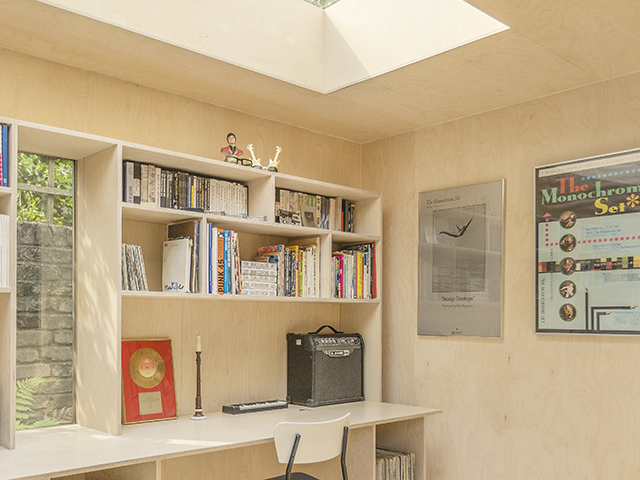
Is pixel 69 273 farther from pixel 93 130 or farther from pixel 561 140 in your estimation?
pixel 561 140

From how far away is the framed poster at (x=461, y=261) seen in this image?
10.5ft

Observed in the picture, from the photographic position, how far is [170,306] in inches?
118

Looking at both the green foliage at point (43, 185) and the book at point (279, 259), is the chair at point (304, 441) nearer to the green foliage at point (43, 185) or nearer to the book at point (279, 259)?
the book at point (279, 259)

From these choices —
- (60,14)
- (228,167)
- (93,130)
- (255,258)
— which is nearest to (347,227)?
(255,258)

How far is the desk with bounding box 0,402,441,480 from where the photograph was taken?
202cm

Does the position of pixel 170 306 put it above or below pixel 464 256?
below

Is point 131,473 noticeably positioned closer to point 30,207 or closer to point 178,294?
point 178,294

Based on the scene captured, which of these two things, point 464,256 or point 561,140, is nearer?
point 561,140

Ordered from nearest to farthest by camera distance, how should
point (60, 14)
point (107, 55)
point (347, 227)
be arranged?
point (60, 14) → point (107, 55) → point (347, 227)

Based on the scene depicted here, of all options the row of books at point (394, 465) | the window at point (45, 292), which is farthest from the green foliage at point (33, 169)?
the row of books at point (394, 465)

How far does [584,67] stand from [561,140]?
1.33 ft

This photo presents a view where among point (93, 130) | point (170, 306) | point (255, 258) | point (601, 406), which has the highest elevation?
point (93, 130)

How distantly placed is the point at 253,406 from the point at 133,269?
930mm

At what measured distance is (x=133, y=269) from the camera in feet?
8.61
